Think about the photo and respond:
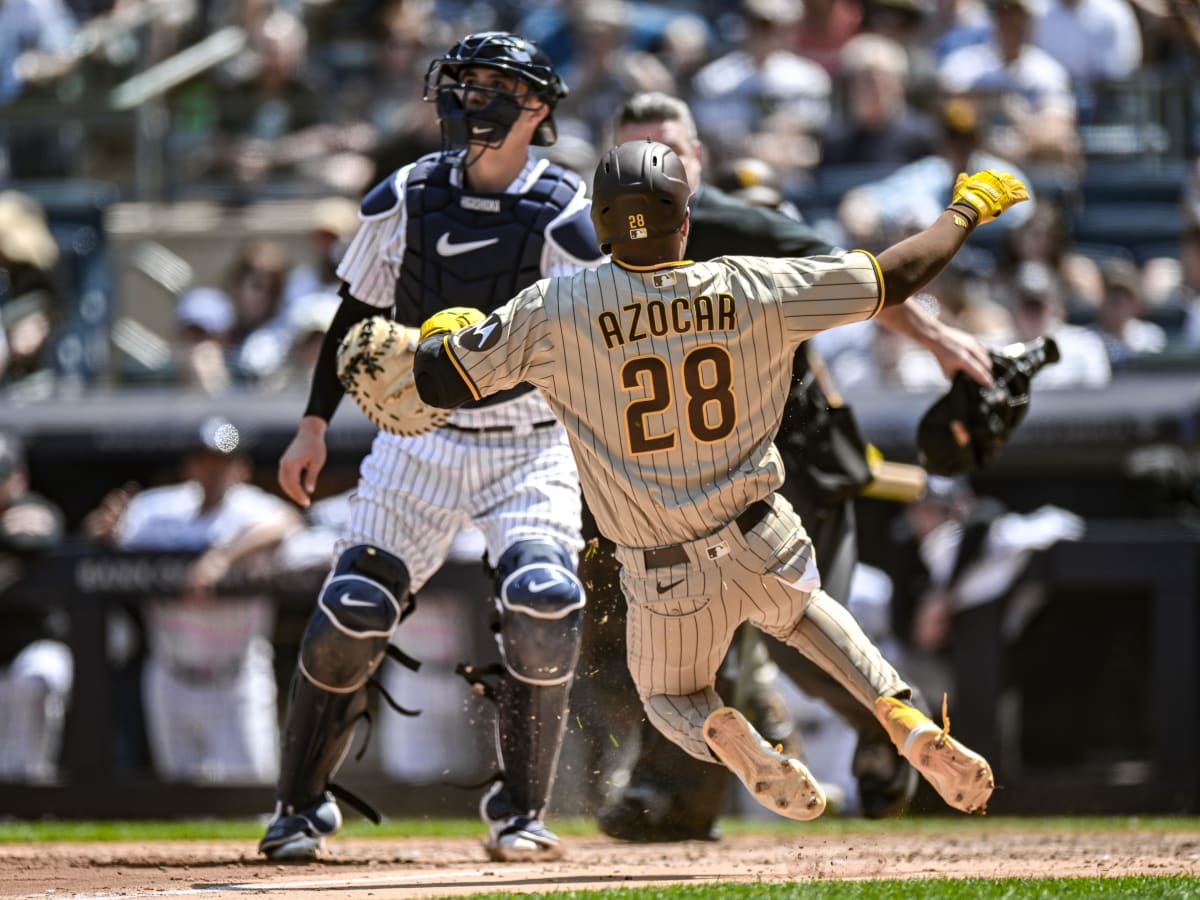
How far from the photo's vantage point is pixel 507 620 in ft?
15.7

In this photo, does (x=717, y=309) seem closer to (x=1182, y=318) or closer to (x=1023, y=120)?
(x=1182, y=318)

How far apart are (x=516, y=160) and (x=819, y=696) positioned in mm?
1797

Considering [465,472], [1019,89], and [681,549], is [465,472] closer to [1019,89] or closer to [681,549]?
[681,549]

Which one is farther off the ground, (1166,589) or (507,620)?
(507,620)

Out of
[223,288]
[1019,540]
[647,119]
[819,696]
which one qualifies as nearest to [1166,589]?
[1019,540]

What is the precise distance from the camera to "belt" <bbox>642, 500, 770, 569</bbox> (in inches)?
166

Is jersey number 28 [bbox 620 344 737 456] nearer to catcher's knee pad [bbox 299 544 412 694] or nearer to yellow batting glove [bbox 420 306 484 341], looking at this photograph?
yellow batting glove [bbox 420 306 484 341]

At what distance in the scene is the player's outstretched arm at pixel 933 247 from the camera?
423cm

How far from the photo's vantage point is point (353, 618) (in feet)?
15.8

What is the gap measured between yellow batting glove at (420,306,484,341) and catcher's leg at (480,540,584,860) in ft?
2.29

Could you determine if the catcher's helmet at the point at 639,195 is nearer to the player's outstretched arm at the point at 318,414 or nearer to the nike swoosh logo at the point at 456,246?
the nike swoosh logo at the point at 456,246

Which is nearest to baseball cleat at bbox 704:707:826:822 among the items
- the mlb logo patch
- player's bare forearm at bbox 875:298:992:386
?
the mlb logo patch

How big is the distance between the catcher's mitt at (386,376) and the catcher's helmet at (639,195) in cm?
72

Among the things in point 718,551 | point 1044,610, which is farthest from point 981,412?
point 1044,610
